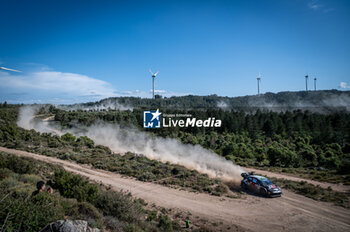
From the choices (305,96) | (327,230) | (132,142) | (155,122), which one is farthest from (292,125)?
(305,96)

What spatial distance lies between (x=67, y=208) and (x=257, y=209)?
14.2 meters

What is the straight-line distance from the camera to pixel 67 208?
33.3 feet

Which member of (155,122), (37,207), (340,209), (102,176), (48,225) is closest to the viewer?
(48,225)

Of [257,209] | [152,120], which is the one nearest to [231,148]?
[152,120]

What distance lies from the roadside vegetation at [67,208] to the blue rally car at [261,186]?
11022 millimetres

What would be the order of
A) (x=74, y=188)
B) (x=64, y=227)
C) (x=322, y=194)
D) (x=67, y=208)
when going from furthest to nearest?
1. (x=322, y=194)
2. (x=74, y=188)
3. (x=67, y=208)
4. (x=64, y=227)

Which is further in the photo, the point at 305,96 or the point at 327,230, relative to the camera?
the point at 305,96

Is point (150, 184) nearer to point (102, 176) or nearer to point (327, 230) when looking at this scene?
point (102, 176)

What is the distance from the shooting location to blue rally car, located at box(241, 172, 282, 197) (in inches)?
797

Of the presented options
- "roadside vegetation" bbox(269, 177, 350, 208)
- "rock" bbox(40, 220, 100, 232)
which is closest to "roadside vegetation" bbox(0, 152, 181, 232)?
"rock" bbox(40, 220, 100, 232)

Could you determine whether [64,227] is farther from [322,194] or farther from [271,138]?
[271,138]

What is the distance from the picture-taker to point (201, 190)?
21922 mm

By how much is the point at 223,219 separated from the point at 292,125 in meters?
72.7

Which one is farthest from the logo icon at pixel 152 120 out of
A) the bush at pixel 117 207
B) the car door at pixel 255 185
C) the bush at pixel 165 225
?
the bush at pixel 165 225
